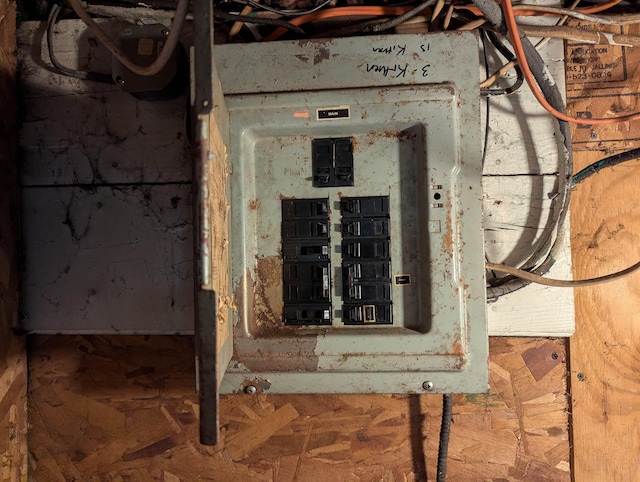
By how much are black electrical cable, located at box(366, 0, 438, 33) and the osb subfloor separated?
0.74 metres

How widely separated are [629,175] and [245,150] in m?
0.87

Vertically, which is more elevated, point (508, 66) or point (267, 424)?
point (508, 66)

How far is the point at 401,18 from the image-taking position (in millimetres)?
996

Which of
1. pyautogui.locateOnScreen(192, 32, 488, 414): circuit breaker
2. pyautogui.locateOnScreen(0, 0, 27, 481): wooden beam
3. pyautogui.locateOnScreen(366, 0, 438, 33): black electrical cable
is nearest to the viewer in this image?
pyautogui.locateOnScreen(192, 32, 488, 414): circuit breaker

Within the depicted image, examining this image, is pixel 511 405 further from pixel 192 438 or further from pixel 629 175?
pixel 192 438

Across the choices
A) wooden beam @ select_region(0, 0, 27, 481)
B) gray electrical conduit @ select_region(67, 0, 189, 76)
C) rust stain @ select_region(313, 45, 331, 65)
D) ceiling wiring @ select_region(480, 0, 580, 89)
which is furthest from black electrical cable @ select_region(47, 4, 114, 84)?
ceiling wiring @ select_region(480, 0, 580, 89)

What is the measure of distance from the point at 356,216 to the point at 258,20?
1.57ft

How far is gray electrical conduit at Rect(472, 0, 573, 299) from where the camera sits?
973 millimetres

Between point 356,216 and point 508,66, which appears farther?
point 508,66

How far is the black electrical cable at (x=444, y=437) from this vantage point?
1.05 m

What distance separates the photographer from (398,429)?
44.6 inches

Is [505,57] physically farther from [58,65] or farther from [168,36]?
[58,65]

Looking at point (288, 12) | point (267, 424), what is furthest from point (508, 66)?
point (267, 424)

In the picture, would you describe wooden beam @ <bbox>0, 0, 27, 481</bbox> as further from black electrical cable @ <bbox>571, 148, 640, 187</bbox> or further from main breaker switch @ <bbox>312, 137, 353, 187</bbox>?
black electrical cable @ <bbox>571, 148, 640, 187</bbox>
